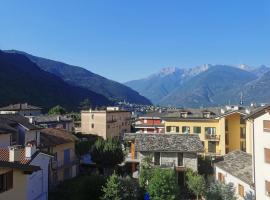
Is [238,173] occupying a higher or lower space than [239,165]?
lower

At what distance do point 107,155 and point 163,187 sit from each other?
21.4 m

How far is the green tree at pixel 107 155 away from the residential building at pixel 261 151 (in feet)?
85.4

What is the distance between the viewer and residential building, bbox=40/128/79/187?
47.6m

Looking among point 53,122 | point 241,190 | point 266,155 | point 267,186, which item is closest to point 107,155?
point 241,190

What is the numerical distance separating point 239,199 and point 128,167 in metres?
24.4

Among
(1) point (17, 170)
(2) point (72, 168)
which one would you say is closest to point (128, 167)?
(2) point (72, 168)

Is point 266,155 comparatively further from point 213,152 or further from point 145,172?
point 213,152

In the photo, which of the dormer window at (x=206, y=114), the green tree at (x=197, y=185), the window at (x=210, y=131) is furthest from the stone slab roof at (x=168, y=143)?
the dormer window at (x=206, y=114)

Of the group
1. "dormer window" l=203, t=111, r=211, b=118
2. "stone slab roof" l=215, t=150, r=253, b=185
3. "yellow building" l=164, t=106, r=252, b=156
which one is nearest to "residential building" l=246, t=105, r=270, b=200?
"stone slab roof" l=215, t=150, r=253, b=185

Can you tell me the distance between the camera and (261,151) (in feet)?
118

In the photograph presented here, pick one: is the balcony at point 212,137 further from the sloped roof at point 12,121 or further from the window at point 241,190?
the sloped roof at point 12,121

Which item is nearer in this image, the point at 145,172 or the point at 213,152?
the point at 145,172

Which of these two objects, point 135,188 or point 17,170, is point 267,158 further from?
point 17,170

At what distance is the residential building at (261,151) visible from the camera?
115 ft
